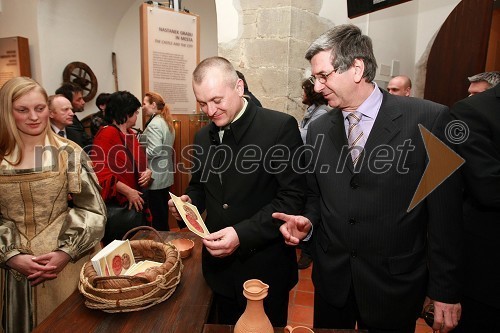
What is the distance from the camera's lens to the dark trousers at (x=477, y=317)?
5.59 feet

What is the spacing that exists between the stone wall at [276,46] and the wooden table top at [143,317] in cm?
262

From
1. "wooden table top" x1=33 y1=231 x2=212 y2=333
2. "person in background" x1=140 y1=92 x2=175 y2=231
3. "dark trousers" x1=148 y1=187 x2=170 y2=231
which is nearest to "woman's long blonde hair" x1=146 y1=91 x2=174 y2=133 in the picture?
"person in background" x1=140 y1=92 x2=175 y2=231

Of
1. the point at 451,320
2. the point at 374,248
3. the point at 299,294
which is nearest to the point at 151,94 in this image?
the point at 299,294

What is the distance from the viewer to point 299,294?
10.9 ft

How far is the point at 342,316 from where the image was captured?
1638 millimetres

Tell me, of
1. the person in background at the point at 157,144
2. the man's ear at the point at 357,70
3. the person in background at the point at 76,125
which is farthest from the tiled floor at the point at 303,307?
the person in background at the point at 76,125

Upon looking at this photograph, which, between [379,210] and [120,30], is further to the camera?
[120,30]

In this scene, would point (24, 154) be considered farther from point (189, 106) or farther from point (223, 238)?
point (189, 106)

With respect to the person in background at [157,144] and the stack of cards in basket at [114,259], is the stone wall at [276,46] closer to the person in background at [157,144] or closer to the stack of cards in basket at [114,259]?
the person in background at [157,144]

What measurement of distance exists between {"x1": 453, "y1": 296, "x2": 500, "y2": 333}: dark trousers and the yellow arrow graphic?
2.55 feet

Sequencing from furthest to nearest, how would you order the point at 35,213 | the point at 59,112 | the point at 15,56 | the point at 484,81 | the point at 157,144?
the point at 15,56 → the point at 157,144 → the point at 59,112 → the point at 484,81 → the point at 35,213

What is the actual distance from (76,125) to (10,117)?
7.35ft

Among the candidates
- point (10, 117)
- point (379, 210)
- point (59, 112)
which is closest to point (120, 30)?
point (59, 112)

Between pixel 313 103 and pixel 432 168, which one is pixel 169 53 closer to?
pixel 313 103
